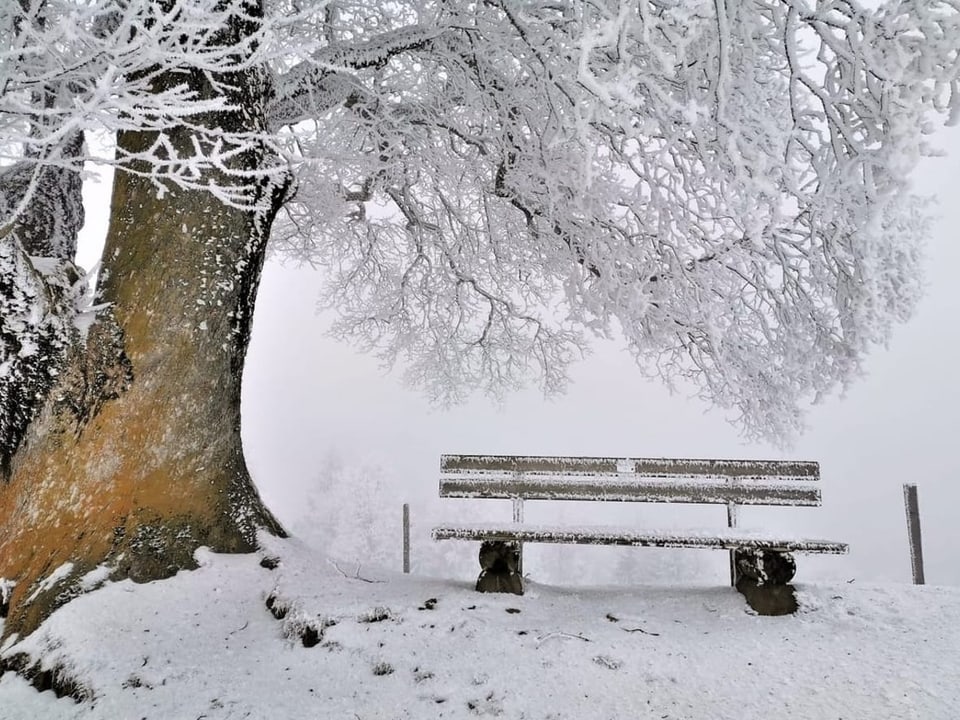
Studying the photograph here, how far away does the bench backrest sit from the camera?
420cm

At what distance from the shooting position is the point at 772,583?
335cm

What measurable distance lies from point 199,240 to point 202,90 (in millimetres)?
948

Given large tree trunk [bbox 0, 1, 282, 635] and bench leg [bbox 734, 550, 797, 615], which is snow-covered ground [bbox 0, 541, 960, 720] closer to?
bench leg [bbox 734, 550, 797, 615]

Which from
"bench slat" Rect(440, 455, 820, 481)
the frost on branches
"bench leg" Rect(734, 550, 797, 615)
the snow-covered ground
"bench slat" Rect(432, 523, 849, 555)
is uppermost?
the frost on branches

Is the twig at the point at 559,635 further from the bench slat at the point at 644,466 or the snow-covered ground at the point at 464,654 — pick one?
the bench slat at the point at 644,466

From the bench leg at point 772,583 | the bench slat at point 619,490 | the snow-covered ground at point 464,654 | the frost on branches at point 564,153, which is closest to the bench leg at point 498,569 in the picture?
the snow-covered ground at point 464,654

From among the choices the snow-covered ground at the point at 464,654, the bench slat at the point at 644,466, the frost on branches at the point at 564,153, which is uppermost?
the frost on branches at the point at 564,153

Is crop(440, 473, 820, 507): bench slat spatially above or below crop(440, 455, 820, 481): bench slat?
below

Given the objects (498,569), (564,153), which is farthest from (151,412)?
(564,153)

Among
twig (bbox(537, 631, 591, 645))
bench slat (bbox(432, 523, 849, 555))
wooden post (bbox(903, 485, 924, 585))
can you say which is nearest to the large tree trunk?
bench slat (bbox(432, 523, 849, 555))

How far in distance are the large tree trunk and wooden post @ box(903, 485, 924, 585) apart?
586 cm

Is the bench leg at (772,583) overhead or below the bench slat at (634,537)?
below

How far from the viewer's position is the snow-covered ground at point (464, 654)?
2186 mm

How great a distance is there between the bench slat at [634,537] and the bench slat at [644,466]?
87 centimetres
